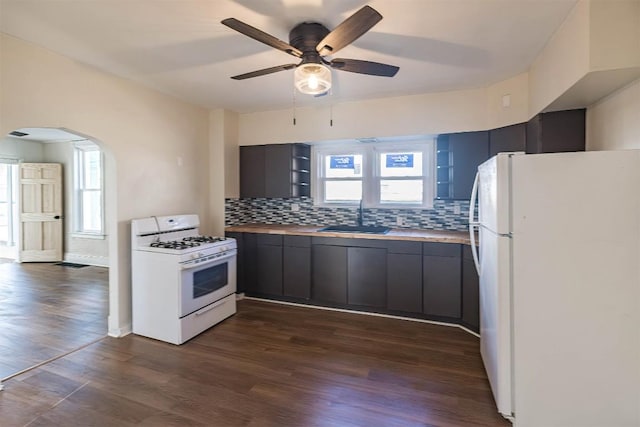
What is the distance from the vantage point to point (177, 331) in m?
2.87

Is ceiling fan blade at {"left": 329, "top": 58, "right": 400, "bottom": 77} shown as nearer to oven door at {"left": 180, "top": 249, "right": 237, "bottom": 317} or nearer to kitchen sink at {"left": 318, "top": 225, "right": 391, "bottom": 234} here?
kitchen sink at {"left": 318, "top": 225, "right": 391, "bottom": 234}

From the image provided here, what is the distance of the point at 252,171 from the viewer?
4.32 metres

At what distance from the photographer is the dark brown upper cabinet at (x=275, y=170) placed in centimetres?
415

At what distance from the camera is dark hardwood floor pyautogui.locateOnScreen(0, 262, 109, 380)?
2.72m

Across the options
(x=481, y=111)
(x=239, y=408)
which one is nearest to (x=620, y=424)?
(x=239, y=408)

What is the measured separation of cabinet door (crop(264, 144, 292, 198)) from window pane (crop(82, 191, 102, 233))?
3913 millimetres

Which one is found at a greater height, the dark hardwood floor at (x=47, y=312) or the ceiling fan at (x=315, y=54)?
the ceiling fan at (x=315, y=54)

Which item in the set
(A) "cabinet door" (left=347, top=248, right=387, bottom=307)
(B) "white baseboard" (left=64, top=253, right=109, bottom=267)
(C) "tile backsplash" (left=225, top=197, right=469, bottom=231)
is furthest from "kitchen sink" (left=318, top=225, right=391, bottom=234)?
(B) "white baseboard" (left=64, top=253, right=109, bottom=267)

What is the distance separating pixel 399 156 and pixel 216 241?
2.44 metres

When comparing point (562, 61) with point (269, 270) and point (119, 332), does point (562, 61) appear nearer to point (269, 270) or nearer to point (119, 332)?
point (269, 270)

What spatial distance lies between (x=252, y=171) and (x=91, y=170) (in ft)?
12.8

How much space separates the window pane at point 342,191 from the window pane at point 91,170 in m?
4.63

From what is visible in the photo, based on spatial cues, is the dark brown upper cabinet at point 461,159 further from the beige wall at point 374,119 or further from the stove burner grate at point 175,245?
the stove burner grate at point 175,245

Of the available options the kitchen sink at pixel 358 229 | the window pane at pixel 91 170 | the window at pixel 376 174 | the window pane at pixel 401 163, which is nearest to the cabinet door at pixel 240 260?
the kitchen sink at pixel 358 229
